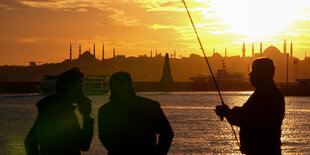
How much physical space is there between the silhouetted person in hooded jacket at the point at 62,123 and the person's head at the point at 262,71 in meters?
1.77

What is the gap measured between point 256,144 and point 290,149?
903 cm

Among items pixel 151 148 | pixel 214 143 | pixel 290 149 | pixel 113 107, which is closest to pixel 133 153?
pixel 151 148

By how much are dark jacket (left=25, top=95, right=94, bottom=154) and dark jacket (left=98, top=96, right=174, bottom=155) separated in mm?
378

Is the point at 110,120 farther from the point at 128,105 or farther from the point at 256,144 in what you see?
the point at 256,144

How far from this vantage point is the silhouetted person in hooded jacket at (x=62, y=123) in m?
4.41

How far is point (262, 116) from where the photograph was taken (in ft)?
16.4

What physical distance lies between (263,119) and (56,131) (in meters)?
2.03

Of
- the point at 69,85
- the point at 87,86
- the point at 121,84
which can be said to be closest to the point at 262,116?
the point at 121,84

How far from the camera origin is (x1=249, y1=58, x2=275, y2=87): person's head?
5.10 m

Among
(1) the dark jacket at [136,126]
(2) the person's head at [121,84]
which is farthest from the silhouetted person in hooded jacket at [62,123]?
(2) the person's head at [121,84]

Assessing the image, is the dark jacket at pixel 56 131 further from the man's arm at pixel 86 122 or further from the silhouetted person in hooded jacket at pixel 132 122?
the silhouetted person in hooded jacket at pixel 132 122

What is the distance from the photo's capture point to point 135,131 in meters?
4.16

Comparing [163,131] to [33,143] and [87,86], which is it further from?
[87,86]

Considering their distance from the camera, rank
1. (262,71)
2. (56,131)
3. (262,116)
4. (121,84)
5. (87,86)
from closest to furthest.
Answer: (121,84) < (56,131) < (262,116) < (262,71) < (87,86)
